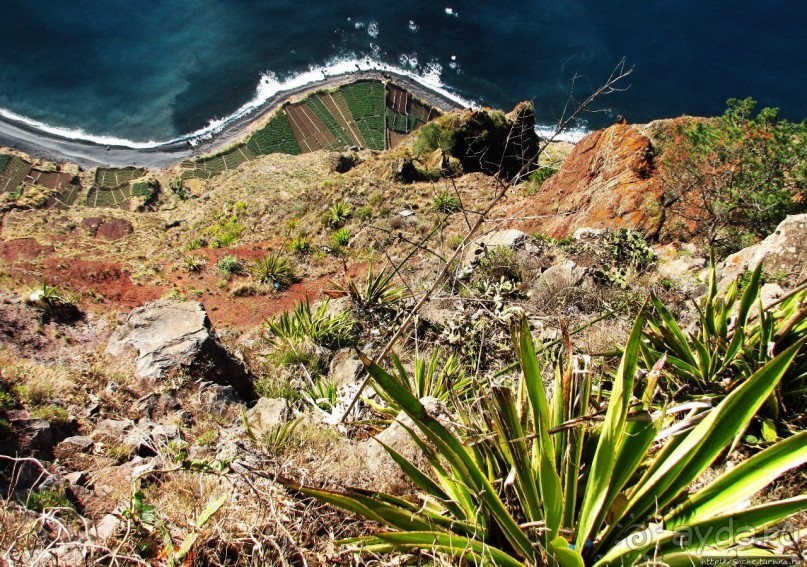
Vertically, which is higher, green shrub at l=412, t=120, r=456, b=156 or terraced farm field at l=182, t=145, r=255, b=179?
terraced farm field at l=182, t=145, r=255, b=179

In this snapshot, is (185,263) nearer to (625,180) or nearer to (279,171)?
(625,180)

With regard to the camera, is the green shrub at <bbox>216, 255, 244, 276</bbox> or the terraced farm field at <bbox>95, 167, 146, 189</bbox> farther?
the terraced farm field at <bbox>95, 167, 146, 189</bbox>

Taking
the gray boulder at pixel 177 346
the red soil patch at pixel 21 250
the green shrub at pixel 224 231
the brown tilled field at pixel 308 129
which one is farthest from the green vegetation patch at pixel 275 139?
the gray boulder at pixel 177 346

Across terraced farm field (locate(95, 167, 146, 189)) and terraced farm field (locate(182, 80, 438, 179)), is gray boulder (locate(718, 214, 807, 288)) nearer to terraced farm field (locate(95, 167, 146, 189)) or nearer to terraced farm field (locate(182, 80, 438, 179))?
terraced farm field (locate(182, 80, 438, 179))

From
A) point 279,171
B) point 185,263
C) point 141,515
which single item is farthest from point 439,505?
point 279,171

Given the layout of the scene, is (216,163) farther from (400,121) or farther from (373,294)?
(373,294)

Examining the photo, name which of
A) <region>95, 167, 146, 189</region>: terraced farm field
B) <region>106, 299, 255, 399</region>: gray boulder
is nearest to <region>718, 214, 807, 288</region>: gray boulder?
<region>106, 299, 255, 399</region>: gray boulder

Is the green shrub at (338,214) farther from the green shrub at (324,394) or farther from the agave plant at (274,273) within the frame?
the green shrub at (324,394)
